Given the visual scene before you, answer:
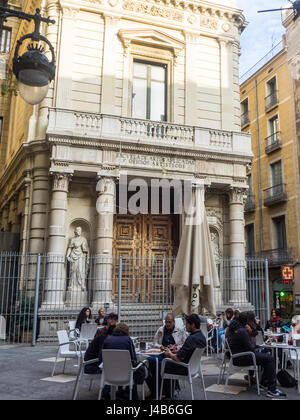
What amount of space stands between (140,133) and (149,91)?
112 inches

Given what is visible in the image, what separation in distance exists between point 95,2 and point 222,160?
311 inches

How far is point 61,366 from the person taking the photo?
8.96 metres

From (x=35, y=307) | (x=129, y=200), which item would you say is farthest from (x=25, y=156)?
(x=35, y=307)

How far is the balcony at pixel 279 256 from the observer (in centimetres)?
2476

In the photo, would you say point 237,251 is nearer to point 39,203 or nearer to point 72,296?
point 72,296

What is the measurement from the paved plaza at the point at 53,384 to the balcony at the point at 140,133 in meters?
7.62

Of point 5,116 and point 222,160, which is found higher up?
point 5,116

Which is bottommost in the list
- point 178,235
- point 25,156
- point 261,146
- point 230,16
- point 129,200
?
point 178,235

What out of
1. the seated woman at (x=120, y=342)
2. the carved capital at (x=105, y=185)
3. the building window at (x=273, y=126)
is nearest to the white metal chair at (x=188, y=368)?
the seated woman at (x=120, y=342)

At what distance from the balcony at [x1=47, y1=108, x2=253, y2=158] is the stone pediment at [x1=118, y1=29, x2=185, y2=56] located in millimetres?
3684

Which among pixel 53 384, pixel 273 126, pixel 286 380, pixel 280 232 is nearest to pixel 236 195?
pixel 286 380

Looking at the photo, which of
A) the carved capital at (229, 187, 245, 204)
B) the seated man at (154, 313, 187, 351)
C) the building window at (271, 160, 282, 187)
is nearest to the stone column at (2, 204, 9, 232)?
the carved capital at (229, 187, 245, 204)

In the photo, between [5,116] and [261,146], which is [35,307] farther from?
[261,146]
